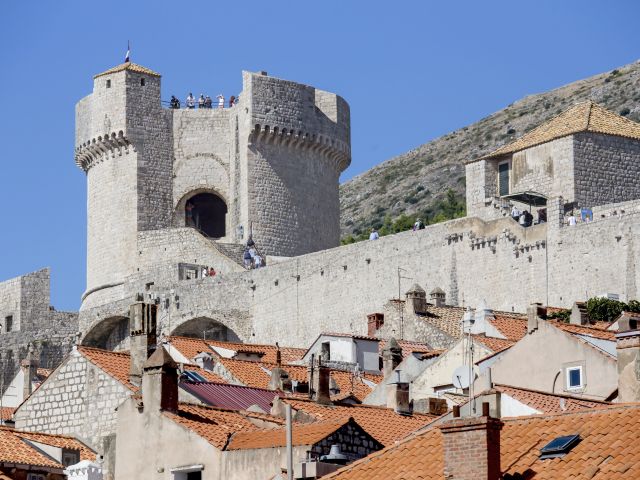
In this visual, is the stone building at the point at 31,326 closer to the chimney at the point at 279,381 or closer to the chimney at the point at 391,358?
the chimney at the point at 391,358

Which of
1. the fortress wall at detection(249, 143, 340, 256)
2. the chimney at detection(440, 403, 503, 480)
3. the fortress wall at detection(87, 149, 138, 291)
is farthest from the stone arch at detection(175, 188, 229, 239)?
the chimney at detection(440, 403, 503, 480)

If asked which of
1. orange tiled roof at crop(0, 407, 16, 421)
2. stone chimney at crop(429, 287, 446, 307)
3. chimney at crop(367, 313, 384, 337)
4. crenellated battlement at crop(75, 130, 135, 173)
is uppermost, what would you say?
crenellated battlement at crop(75, 130, 135, 173)

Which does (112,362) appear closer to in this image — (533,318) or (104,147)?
(533,318)

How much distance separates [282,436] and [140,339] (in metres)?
5.62

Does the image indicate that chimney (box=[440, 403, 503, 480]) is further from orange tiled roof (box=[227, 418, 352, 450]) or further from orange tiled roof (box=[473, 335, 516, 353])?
orange tiled roof (box=[473, 335, 516, 353])

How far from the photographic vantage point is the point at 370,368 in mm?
37531

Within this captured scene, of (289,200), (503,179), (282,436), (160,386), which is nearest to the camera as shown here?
(282,436)

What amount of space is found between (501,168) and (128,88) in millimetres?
16664

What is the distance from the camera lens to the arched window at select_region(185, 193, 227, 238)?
68.4 metres

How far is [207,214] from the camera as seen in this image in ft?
228

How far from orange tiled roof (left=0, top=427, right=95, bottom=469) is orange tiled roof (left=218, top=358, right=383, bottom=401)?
6.35 meters

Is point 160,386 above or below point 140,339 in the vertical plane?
below

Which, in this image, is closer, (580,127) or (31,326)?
(580,127)

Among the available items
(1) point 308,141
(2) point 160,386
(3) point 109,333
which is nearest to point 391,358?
(2) point 160,386
